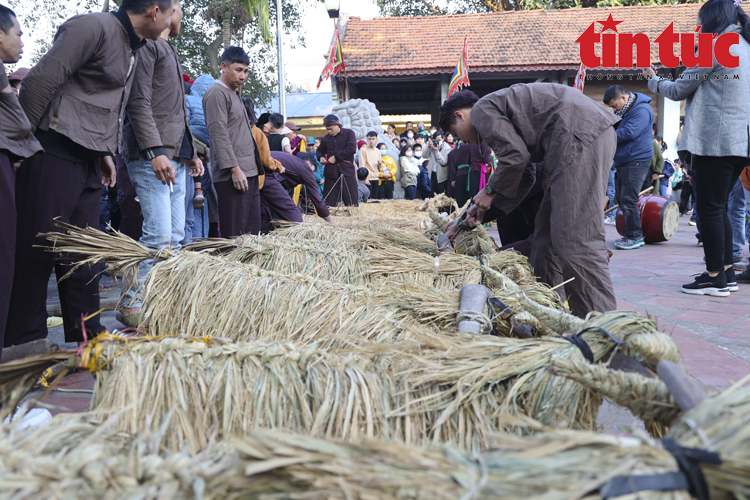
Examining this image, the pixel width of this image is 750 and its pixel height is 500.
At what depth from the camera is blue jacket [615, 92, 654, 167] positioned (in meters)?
6.29

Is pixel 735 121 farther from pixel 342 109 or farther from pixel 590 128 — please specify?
pixel 342 109

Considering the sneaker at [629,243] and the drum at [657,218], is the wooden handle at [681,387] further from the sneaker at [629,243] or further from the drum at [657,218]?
the drum at [657,218]

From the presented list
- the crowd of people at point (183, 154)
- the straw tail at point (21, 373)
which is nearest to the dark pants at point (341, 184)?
the crowd of people at point (183, 154)

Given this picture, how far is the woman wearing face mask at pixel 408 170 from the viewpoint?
517 inches

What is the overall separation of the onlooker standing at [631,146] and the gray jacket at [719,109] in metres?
2.54

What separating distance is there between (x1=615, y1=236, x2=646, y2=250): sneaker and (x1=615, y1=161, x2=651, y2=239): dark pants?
4 cm

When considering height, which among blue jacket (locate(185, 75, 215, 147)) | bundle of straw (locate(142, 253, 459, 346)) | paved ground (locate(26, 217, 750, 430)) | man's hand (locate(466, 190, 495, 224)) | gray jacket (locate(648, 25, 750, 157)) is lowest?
paved ground (locate(26, 217, 750, 430))

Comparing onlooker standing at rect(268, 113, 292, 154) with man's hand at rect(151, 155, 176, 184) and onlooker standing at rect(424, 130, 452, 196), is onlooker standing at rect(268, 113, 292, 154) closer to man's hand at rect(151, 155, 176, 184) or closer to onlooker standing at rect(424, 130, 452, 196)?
man's hand at rect(151, 155, 176, 184)

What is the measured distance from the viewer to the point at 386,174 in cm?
1257

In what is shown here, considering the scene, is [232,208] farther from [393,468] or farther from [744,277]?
[744,277]

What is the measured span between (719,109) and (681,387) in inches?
141

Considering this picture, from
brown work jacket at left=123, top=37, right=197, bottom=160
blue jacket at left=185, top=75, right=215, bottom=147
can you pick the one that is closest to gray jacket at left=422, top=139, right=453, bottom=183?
blue jacket at left=185, top=75, right=215, bottom=147

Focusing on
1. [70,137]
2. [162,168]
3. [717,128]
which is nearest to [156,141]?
[162,168]

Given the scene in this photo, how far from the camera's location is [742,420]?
0.72m
